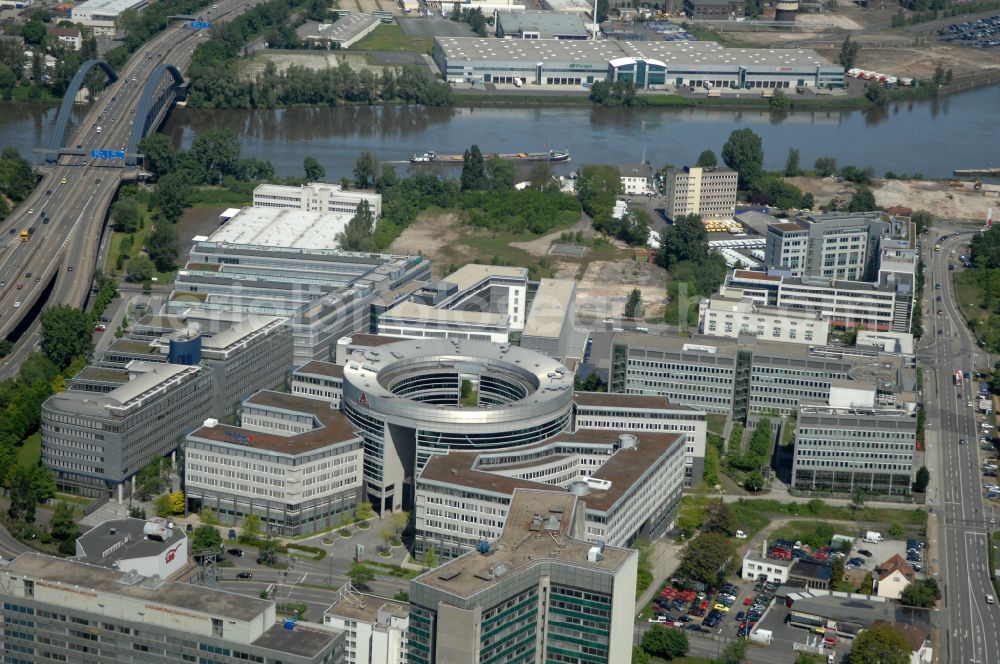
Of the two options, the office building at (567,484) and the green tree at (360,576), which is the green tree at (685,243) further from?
the green tree at (360,576)

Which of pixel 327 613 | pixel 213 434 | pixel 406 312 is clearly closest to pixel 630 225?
pixel 406 312

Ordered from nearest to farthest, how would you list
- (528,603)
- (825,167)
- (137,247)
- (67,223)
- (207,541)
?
(528,603), (207,541), (137,247), (67,223), (825,167)

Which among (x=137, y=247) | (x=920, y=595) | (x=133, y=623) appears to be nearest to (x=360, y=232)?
(x=137, y=247)

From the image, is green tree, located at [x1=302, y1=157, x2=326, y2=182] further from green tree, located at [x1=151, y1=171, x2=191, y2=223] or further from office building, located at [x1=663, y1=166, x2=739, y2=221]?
office building, located at [x1=663, y1=166, x2=739, y2=221]

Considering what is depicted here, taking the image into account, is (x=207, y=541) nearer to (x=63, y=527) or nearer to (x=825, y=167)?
(x=63, y=527)

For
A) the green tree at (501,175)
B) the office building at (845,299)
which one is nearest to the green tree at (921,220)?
the office building at (845,299)

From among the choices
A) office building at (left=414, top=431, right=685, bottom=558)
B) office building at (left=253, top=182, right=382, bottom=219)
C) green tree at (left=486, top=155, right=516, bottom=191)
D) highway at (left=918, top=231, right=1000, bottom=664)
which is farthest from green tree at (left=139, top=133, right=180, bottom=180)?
office building at (left=414, top=431, right=685, bottom=558)
